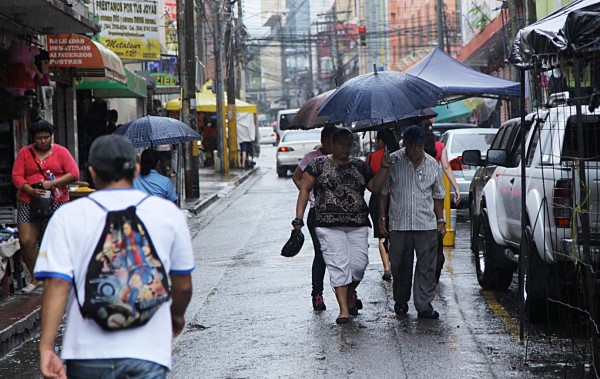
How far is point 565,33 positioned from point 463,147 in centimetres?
1220

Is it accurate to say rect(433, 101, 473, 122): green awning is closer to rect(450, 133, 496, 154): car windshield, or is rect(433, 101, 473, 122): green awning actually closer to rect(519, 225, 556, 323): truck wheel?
rect(450, 133, 496, 154): car windshield

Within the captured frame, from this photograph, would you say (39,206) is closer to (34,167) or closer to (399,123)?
(34,167)

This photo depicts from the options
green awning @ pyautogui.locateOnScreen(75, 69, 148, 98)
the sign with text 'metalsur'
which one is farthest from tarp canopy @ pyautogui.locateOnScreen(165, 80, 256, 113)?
the sign with text 'metalsur'

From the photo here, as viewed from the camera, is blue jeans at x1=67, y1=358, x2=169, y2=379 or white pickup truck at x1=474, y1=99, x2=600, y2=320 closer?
blue jeans at x1=67, y1=358, x2=169, y2=379

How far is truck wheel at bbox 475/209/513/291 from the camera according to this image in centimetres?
1020

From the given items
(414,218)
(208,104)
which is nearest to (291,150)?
(208,104)

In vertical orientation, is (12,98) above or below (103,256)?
above

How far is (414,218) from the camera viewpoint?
8.96 metres

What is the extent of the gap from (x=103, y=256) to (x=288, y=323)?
5288mm

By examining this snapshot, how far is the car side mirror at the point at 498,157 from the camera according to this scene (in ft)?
31.0

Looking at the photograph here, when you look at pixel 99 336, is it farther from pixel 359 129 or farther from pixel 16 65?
pixel 16 65

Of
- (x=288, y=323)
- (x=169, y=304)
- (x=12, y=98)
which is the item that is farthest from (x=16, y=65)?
(x=169, y=304)

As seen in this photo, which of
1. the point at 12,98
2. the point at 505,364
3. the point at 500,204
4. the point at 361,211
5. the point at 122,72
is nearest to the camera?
the point at 505,364

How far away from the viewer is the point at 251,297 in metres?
10.5
